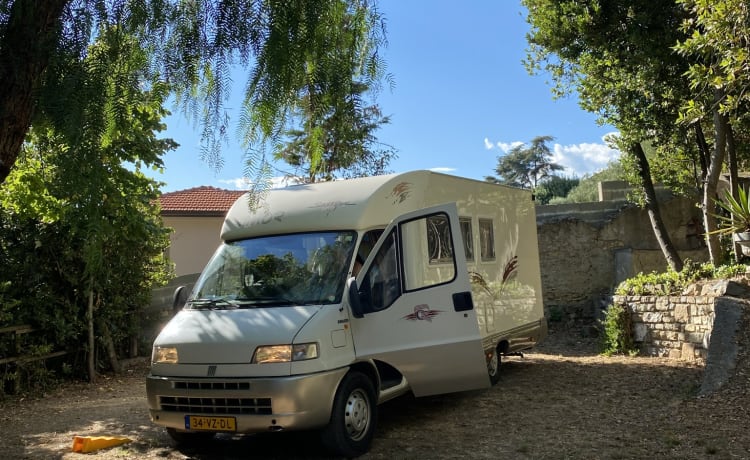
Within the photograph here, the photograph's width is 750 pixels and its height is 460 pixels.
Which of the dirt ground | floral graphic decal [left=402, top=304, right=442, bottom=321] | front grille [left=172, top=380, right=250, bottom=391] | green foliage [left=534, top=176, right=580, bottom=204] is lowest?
the dirt ground

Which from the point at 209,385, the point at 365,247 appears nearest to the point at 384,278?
the point at 365,247

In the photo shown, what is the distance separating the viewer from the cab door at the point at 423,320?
6.07 m

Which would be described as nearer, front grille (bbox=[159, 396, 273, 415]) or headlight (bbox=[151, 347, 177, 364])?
front grille (bbox=[159, 396, 273, 415])

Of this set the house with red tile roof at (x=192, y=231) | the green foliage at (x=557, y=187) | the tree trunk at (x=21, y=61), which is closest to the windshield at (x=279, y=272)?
the tree trunk at (x=21, y=61)

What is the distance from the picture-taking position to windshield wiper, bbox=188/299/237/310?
19.8ft

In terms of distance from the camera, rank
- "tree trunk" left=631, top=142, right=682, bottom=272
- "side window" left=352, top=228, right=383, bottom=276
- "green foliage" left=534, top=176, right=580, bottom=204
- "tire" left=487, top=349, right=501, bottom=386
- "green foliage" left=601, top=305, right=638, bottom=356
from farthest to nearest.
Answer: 1. "green foliage" left=534, top=176, right=580, bottom=204
2. "tree trunk" left=631, top=142, right=682, bottom=272
3. "green foliage" left=601, top=305, right=638, bottom=356
4. "tire" left=487, top=349, right=501, bottom=386
5. "side window" left=352, top=228, right=383, bottom=276

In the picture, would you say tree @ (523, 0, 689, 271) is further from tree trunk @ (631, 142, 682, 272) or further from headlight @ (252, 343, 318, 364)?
headlight @ (252, 343, 318, 364)

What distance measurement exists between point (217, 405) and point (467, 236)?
3.74 m

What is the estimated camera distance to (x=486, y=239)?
835 cm

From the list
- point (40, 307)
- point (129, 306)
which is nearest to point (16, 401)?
point (40, 307)

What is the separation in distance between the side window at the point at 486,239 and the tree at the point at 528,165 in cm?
4344

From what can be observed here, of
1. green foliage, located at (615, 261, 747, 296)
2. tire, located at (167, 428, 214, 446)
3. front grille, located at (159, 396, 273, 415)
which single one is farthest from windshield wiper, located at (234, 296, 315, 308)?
green foliage, located at (615, 261, 747, 296)

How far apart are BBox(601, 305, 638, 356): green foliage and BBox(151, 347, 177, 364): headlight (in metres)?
8.34

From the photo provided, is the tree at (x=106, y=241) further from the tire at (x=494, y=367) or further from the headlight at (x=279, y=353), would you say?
the tire at (x=494, y=367)
